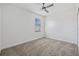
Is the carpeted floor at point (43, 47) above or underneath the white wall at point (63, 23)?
underneath

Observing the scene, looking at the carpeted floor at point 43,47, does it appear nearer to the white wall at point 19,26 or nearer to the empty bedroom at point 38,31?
the empty bedroom at point 38,31

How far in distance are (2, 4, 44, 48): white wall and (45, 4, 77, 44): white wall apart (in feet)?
0.83

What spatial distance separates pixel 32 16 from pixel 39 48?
830 mm

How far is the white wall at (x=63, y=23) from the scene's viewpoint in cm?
141

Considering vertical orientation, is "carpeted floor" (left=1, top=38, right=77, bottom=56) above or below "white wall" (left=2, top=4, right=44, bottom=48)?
below

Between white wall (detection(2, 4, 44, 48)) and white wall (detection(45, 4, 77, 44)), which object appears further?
white wall (detection(2, 4, 44, 48))

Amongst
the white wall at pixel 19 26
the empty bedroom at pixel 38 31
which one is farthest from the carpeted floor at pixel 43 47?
the white wall at pixel 19 26

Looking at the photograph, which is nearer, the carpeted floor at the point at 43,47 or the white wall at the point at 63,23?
the white wall at the point at 63,23

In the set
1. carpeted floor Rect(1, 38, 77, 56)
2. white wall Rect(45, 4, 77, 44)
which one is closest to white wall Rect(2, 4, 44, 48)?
carpeted floor Rect(1, 38, 77, 56)

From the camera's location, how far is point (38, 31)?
166cm

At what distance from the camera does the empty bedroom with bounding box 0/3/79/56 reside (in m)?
1.47

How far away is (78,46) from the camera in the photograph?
4.63ft

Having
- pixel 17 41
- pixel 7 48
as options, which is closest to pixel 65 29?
pixel 17 41

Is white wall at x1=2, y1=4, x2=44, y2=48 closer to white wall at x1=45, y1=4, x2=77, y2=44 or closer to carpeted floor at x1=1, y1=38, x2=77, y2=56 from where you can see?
carpeted floor at x1=1, y1=38, x2=77, y2=56
